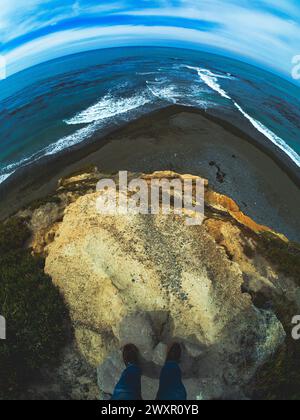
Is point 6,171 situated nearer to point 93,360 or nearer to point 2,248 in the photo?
point 2,248

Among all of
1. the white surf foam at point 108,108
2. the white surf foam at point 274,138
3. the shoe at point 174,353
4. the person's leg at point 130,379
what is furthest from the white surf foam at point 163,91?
the person's leg at point 130,379

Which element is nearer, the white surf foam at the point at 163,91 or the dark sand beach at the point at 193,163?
the dark sand beach at the point at 193,163

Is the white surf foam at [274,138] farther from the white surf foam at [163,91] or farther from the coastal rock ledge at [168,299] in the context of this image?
the coastal rock ledge at [168,299]

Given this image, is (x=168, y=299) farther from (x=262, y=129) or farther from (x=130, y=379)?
(x=262, y=129)

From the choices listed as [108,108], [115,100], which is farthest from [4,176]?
[115,100]

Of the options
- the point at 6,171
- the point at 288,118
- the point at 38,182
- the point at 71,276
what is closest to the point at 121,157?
the point at 38,182

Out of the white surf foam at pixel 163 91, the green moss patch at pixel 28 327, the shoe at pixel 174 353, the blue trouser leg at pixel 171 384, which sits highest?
the white surf foam at pixel 163 91

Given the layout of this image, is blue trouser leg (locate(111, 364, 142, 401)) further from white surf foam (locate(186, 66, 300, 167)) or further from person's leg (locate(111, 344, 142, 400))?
white surf foam (locate(186, 66, 300, 167))
